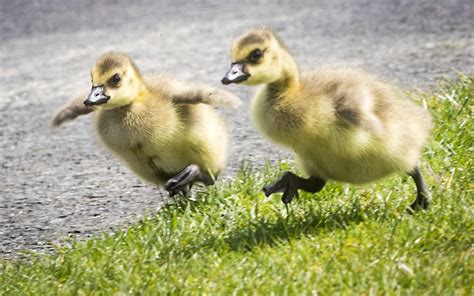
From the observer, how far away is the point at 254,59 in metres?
3.68

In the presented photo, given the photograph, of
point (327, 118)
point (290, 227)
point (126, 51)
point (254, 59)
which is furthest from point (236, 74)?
point (126, 51)

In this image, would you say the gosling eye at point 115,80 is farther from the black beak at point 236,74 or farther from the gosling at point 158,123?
the black beak at point 236,74

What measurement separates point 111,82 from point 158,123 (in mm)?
256

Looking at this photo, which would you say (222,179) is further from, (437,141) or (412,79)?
(412,79)

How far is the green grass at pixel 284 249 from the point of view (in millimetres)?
3254

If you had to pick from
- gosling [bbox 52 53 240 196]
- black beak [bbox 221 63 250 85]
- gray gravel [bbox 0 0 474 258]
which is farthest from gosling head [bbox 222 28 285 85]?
gray gravel [bbox 0 0 474 258]

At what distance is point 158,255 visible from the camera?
12.0 ft

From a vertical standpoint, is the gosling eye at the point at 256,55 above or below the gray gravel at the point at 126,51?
above

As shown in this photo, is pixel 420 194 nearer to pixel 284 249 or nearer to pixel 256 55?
pixel 284 249

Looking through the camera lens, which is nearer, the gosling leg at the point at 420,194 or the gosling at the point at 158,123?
the gosling leg at the point at 420,194

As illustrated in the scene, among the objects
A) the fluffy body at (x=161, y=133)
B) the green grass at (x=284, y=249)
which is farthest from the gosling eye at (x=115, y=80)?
the green grass at (x=284, y=249)

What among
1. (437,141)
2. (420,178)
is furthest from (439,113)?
(420,178)

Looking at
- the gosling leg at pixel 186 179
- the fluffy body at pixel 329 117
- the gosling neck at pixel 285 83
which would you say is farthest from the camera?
the gosling leg at pixel 186 179

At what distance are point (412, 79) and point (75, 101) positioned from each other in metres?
2.56
